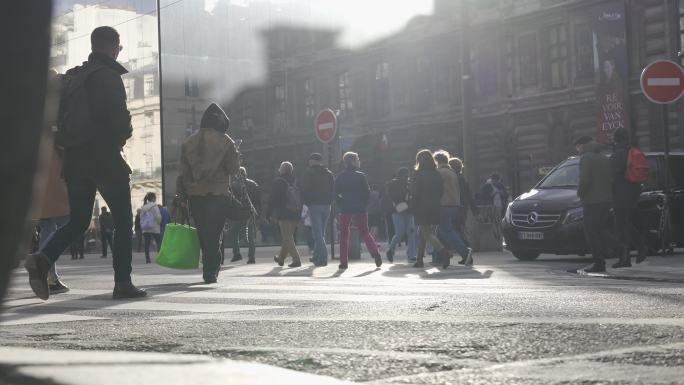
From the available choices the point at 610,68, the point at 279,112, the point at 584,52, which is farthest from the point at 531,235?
the point at 279,112

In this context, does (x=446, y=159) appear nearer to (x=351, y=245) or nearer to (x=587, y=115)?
(x=351, y=245)

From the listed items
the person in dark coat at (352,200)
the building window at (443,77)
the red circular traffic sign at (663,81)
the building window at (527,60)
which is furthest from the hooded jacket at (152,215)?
the building window at (443,77)

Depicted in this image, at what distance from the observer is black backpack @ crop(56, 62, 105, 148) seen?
797 cm

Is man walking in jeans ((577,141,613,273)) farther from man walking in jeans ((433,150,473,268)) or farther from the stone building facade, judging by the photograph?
the stone building facade

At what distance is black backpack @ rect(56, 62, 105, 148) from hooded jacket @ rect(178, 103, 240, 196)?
2.23 meters

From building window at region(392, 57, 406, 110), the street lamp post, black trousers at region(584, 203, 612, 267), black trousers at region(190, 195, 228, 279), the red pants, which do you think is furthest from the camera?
building window at region(392, 57, 406, 110)

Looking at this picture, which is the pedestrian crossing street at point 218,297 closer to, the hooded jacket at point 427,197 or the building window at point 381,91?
the hooded jacket at point 427,197

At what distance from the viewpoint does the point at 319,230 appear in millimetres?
16453

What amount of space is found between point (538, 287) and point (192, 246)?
9.87 ft

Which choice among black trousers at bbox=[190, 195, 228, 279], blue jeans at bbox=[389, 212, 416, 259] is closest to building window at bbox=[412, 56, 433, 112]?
blue jeans at bbox=[389, 212, 416, 259]

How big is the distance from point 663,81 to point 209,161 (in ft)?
25.1

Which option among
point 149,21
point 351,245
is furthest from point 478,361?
point 149,21

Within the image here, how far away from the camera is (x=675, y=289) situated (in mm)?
8648

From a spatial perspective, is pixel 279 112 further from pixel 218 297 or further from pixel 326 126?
pixel 218 297
